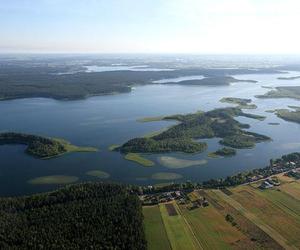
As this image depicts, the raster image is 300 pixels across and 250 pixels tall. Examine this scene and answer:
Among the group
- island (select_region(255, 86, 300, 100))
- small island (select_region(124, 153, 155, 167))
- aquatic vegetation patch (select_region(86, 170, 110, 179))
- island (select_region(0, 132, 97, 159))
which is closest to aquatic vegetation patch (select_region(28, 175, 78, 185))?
aquatic vegetation patch (select_region(86, 170, 110, 179))

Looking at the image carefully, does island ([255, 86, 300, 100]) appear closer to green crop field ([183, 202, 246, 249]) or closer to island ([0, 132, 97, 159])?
island ([0, 132, 97, 159])

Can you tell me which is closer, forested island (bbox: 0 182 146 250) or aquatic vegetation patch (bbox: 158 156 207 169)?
forested island (bbox: 0 182 146 250)

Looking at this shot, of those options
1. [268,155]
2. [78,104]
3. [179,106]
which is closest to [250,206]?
[268,155]

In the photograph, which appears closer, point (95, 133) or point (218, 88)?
point (95, 133)

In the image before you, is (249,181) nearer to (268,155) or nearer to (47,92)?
(268,155)

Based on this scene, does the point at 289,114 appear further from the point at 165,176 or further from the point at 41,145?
the point at 41,145

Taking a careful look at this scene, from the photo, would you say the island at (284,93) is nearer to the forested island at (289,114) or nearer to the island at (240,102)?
the island at (240,102)
